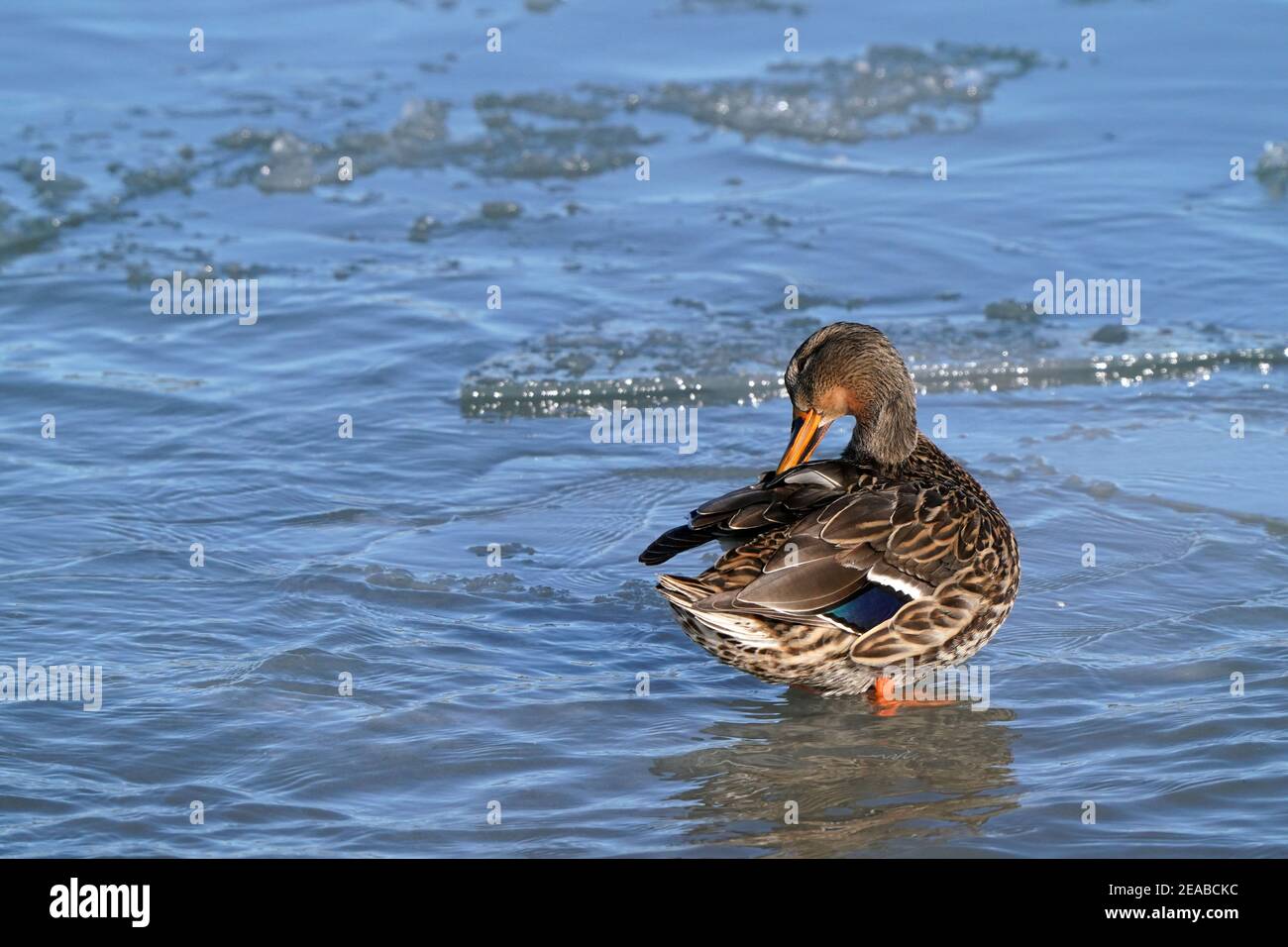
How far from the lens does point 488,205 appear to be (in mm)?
11211

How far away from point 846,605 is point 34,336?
5610 millimetres

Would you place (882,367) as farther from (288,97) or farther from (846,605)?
(288,97)

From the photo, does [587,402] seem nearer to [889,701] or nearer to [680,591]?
[889,701]

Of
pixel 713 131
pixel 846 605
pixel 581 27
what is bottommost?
pixel 846 605

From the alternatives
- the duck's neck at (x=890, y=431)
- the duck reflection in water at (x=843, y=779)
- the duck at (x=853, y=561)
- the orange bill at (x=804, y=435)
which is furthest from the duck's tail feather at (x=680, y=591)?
the duck's neck at (x=890, y=431)

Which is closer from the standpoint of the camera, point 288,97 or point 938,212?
point 938,212

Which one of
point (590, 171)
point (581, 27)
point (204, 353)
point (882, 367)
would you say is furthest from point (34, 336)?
point (581, 27)

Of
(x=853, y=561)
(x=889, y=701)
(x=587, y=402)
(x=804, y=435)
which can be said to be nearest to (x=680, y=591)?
(x=853, y=561)

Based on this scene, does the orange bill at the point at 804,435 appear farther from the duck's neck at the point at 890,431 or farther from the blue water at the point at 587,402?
the blue water at the point at 587,402

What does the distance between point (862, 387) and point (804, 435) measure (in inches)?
12.3

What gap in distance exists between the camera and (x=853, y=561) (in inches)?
222

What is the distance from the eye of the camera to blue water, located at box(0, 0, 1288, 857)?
17.7 feet

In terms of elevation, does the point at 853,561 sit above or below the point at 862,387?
below

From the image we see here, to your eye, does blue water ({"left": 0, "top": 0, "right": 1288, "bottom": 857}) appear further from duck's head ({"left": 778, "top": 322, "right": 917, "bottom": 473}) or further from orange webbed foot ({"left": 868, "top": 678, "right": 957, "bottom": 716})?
duck's head ({"left": 778, "top": 322, "right": 917, "bottom": 473})
